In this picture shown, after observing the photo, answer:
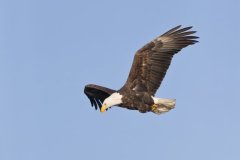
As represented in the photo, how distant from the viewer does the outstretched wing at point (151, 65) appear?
1471 cm

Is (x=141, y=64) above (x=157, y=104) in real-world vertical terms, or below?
above

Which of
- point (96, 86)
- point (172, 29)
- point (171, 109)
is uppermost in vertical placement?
point (172, 29)

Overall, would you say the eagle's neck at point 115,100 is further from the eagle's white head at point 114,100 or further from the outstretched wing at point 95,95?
the outstretched wing at point 95,95

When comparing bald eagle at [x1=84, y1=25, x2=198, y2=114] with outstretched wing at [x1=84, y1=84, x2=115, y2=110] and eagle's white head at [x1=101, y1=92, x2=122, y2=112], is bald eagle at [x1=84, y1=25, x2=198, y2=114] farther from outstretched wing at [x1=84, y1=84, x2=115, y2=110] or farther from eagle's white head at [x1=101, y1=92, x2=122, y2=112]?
outstretched wing at [x1=84, y1=84, x2=115, y2=110]

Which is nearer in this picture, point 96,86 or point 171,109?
point 171,109

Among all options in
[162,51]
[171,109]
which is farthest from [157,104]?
[162,51]

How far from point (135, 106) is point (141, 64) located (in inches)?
42.7

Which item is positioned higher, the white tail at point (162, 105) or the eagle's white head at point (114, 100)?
the eagle's white head at point (114, 100)

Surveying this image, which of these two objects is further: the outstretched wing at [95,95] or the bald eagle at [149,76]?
the outstretched wing at [95,95]

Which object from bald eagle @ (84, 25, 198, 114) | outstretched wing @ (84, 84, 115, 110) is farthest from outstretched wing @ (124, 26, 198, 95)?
outstretched wing @ (84, 84, 115, 110)

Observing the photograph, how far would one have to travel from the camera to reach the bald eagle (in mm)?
14586

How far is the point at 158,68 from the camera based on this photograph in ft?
48.5

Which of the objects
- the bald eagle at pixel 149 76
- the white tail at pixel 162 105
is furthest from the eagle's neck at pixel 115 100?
the white tail at pixel 162 105

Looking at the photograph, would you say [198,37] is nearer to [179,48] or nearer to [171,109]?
[179,48]
